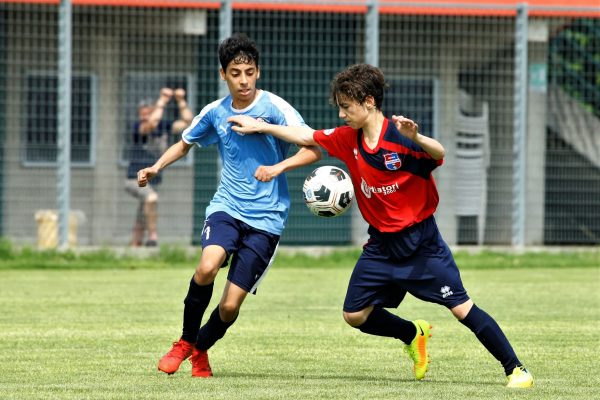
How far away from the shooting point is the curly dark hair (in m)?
7.17

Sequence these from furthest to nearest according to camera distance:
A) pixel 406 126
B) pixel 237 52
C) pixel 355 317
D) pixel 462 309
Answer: pixel 237 52
pixel 355 317
pixel 462 309
pixel 406 126

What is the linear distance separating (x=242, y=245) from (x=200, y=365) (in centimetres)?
74

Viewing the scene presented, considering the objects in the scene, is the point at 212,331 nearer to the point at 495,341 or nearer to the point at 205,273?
the point at 205,273

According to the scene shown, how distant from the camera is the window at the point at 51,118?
16.3 meters

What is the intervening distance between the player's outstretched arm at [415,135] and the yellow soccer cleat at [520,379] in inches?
47.2

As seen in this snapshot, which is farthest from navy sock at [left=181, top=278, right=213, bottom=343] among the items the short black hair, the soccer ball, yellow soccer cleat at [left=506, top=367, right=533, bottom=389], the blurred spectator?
the blurred spectator

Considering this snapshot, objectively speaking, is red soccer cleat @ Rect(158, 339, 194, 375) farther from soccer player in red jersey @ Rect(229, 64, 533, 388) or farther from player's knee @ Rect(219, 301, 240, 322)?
soccer player in red jersey @ Rect(229, 64, 533, 388)

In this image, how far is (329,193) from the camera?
751 cm

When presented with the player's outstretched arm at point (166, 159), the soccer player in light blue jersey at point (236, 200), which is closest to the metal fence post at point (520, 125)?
the soccer player in light blue jersey at point (236, 200)

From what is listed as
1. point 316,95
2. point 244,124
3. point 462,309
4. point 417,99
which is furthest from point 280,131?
point 417,99

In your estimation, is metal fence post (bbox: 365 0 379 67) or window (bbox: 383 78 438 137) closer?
metal fence post (bbox: 365 0 379 67)

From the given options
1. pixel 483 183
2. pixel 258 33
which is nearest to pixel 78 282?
pixel 258 33

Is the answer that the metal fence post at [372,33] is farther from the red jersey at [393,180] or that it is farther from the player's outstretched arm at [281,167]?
the red jersey at [393,180]

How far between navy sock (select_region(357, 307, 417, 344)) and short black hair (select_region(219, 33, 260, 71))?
5.32 ft
